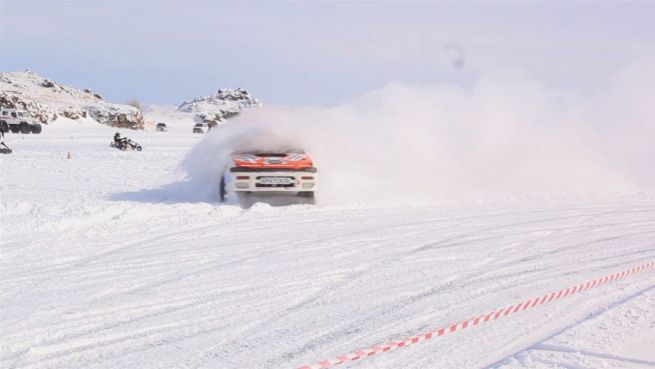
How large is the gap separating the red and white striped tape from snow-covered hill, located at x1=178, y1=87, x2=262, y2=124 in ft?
309

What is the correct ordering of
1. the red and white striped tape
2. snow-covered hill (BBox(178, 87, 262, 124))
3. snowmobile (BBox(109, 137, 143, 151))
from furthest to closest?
snow-covered hill (BBox(178, 87, 262, 124)) → snowmobile (BBox(109, 137, 143, 151)) → the red and white striped tape

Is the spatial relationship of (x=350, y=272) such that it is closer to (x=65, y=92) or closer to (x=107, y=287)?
(x=107, y=287)

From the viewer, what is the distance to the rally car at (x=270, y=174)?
46.0 ft

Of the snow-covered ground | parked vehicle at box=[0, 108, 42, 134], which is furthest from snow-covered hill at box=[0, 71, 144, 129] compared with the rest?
the snow-covered ground

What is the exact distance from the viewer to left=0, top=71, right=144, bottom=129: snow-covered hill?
6644 cm

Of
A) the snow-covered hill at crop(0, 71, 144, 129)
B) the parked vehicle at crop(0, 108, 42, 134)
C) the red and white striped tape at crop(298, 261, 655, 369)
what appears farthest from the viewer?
the snow-covered hill at crop(0, 71, 144, 129)

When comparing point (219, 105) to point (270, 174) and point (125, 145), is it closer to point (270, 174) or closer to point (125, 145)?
point (125, 145)

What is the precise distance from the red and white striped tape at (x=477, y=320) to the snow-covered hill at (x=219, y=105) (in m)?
94.3

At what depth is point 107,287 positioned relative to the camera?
7781 millimetres

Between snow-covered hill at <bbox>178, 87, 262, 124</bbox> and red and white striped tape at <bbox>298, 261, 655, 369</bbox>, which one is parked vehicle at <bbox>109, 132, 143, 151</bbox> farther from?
snow-covered hill at <bbox>178, 87, 262, 124</bbox>

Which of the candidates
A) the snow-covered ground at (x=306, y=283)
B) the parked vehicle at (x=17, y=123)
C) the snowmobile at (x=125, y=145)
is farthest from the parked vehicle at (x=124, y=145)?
the snow-covered ground at (x=306, y=283)

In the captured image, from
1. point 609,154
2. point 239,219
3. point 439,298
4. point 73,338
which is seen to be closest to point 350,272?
point 439,298

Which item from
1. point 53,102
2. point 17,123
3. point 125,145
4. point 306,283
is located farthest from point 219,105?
point 306,283

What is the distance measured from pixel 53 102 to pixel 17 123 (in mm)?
23877
